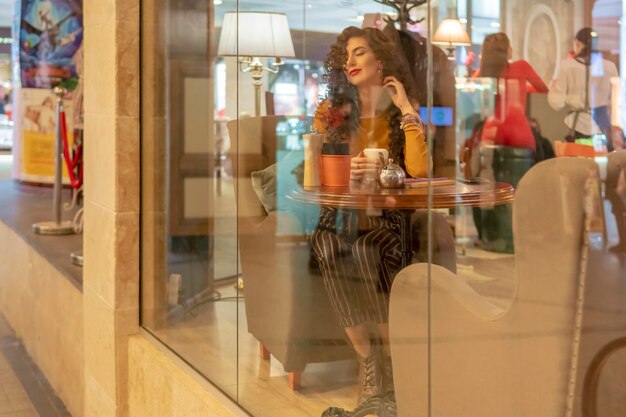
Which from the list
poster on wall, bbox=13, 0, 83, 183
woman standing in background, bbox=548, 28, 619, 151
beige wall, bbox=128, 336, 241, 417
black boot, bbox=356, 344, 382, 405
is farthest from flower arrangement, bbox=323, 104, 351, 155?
poster on wall, bbox=13, 0, 83, 183

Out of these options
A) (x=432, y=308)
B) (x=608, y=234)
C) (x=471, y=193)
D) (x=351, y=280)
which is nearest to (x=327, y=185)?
(x=351, y=280)

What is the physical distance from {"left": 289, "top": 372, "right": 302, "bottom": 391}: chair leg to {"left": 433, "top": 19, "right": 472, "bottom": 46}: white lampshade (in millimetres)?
990

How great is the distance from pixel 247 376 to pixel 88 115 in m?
1.63

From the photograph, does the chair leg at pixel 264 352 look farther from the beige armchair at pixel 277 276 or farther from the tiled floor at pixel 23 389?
the tiled floor at pixel 23 389

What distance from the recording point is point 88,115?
3930 mm

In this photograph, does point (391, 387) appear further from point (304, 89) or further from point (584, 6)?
point (584, 6)

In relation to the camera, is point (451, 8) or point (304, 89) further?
point (304, 89)

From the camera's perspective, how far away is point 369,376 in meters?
1.98

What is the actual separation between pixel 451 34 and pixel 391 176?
1.08ft

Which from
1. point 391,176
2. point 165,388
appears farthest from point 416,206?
point 165,388

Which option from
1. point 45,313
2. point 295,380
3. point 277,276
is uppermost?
point 277,276

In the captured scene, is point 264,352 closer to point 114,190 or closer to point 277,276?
point 277,276

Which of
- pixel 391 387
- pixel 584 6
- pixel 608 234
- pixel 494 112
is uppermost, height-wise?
pixel 584 6

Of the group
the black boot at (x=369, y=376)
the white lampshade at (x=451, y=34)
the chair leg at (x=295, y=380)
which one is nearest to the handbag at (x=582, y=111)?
the white lampshade at (x=451, y=34)
